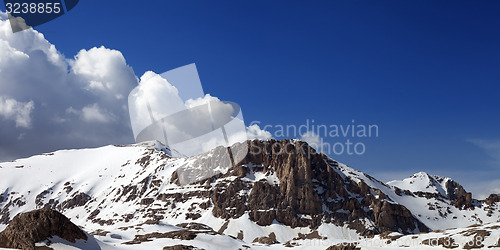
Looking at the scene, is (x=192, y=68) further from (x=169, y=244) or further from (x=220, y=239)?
Result: (x=220, y=239)

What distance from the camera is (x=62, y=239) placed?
3201 inches

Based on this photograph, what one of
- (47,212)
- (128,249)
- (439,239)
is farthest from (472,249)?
(47,212)

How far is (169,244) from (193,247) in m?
8.77

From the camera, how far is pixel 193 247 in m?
A: 120

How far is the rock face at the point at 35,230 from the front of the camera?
78000mm

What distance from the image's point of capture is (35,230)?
79.8 m

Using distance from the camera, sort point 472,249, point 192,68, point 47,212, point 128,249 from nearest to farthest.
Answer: point 47,212 → point 192,68 → point 128,249 → point 472,249

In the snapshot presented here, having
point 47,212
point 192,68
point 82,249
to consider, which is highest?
point 192,68

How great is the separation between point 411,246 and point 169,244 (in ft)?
278

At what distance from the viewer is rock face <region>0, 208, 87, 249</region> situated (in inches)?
3071

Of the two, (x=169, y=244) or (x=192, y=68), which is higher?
(x=192, y=68)

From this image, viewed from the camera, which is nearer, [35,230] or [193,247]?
[35,230]

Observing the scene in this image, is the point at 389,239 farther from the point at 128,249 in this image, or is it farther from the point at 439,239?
the point at 128,249

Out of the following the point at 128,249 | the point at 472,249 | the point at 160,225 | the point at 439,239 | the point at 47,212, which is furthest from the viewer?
the point at 160,225
